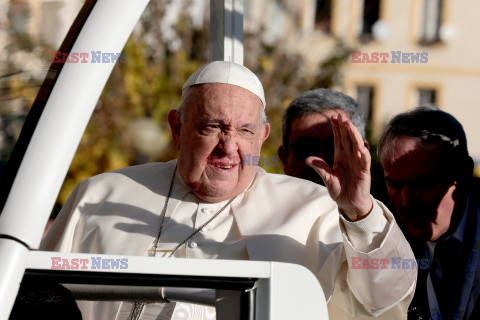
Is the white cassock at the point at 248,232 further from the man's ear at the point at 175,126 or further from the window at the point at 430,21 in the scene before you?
the window at the point at 430,21

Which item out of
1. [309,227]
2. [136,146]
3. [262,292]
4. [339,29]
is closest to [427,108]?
[309,227]

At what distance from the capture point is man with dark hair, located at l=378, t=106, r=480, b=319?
313 centimetres

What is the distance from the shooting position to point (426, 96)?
733 inches

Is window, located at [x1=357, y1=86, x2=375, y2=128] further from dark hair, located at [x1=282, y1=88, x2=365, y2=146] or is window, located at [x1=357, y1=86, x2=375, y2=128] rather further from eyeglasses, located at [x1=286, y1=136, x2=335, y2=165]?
eyeglasses, located at [x1=286, y1=136, x2=335, y2=165]

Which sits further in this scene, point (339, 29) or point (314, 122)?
point (339, 29)

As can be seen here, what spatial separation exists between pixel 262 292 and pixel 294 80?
32.0ft

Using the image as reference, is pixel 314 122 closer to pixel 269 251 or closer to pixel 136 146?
pixel 269 251

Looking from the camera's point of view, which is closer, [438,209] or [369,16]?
[438,209]

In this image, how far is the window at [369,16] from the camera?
60.1 feet

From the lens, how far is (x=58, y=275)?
1747 millimetres

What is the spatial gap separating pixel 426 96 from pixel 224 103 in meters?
16.4

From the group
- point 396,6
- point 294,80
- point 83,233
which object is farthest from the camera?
point 396,6
